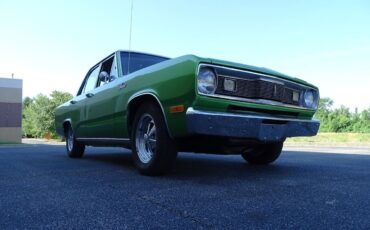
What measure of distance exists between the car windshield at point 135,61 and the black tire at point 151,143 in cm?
118

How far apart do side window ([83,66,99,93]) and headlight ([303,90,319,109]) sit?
3.42 meters

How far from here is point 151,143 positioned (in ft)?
14.6

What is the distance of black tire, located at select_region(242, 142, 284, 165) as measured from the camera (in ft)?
17.2

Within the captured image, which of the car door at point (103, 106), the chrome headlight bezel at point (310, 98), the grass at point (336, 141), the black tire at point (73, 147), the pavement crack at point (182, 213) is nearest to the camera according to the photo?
the pavement crack at point (182, 213)

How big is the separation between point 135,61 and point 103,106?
2.58 ft

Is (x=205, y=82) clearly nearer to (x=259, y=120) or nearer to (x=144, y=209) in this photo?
(x=259, y=120)

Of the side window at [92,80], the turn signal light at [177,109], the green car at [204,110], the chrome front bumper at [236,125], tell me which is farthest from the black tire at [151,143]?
the side window at [92,80]

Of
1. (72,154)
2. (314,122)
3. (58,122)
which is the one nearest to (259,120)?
(314,122)

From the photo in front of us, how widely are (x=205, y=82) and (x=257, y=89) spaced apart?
618 mm

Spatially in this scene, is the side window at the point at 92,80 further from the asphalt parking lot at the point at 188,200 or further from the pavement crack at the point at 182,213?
the pavement crack at the point at 182,213

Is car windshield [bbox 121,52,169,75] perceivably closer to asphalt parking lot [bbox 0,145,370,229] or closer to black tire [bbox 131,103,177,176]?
black tire [bbox 131,103,177,176]

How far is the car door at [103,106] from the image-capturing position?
17.6 ft

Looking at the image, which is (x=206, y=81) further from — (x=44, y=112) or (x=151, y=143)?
(x=44, y=112)

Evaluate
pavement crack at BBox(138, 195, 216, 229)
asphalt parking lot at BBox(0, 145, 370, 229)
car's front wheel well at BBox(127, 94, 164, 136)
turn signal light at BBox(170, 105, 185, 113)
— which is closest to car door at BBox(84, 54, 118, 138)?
car's front wheel well at BBox(127, 94, 164, 136)
